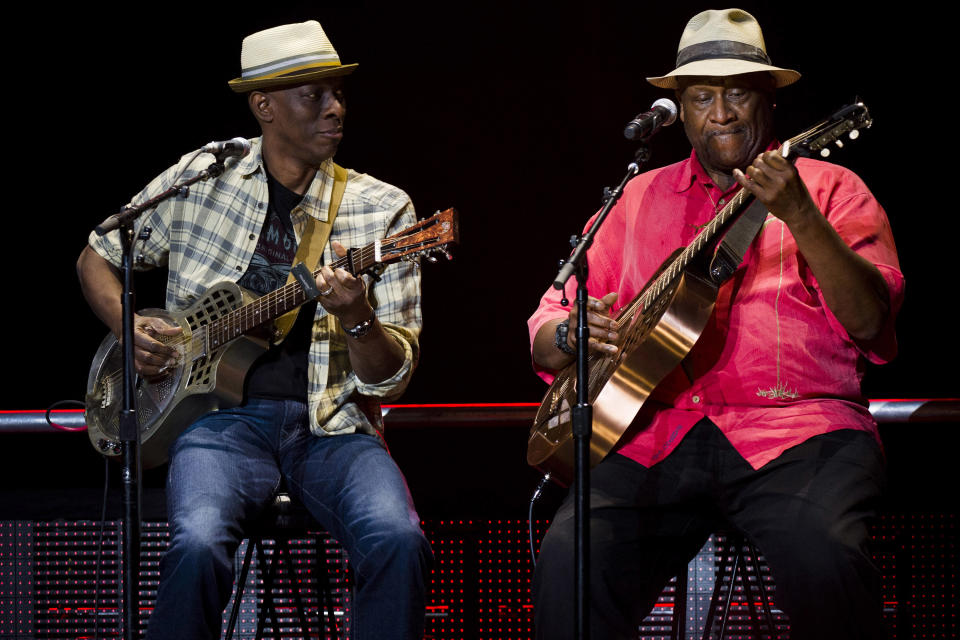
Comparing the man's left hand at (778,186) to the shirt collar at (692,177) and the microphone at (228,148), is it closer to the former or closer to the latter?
the shirt collar at (692,177)

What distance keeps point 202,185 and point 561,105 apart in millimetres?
1933

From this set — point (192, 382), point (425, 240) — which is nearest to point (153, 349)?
point (192, 382)

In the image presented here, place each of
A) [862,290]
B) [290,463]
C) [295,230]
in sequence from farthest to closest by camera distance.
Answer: [295,230], [290,463], [862,290]

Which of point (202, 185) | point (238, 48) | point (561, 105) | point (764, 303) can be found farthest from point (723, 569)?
point (238, 48)

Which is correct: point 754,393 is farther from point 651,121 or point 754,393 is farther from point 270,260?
point 270,260

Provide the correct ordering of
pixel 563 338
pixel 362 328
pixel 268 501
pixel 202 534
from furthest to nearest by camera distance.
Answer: pixel 268 501 → pixel 362 328 → pixel 563 338 → pixel 202 534

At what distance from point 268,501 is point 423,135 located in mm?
2327

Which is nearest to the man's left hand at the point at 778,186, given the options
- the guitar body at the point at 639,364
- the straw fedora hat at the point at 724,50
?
the guitar body at the point at 639,364

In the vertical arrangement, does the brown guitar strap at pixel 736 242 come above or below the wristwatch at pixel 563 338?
above

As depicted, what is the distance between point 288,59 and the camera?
11.5 ft

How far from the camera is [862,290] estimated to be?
261 cm

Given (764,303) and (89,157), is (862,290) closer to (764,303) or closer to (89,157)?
(764,303)

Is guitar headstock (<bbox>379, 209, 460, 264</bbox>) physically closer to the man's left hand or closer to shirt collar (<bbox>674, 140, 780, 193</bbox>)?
shirt collar (<bbox>674, 140, 780, 193</bbox>)

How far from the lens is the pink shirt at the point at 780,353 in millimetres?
2779
